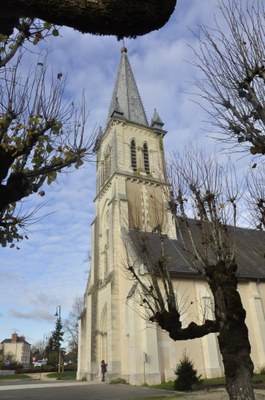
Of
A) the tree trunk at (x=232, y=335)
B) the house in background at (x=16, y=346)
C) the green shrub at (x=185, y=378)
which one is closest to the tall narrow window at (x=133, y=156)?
the green shrub at (x=185, y=378)

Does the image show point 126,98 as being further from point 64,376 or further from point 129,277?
point 64,376

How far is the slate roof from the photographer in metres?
21.7

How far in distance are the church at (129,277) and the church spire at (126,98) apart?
0.10 meters

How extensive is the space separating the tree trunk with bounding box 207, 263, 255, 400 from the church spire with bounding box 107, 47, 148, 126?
22.7m

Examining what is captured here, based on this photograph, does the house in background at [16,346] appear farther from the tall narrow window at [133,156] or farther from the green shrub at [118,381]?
the green shrub at [118,381]

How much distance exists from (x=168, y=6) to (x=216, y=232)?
910 cm

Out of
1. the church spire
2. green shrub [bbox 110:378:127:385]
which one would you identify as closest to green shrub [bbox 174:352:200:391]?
green shrub [bbox 110:378:127:385]

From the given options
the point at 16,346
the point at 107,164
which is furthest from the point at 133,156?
the point at 16,346

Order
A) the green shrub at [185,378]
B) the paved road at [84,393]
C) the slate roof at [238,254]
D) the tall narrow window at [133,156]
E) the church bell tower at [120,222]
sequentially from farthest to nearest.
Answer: the tall narrow window at [133,156] → the slate roof at [238,254] → the church bell tower at [120,222] → the green shrub at [185,378] → the paved road at [84,393]

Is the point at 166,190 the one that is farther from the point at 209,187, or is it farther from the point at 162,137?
the point at 162,137

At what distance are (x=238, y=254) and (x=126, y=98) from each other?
17240 mm

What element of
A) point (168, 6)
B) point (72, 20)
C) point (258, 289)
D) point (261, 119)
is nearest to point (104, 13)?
point (72, 20)

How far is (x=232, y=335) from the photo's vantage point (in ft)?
27.4

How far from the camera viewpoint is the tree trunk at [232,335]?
7672 millimetres
